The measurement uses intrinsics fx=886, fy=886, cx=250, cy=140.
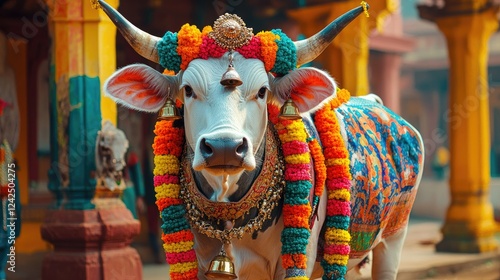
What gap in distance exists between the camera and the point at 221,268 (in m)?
4.07

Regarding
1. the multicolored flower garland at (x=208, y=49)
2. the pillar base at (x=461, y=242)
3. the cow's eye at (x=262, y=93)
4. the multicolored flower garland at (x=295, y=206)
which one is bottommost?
the pillar base at (x=461, y=242)

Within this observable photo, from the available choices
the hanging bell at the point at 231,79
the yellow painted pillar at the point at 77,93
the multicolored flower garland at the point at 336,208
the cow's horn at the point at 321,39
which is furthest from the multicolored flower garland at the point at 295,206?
the yellow painted pillar at the point at 77,93

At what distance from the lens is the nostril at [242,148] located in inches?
148

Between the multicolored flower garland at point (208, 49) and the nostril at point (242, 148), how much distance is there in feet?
1.68

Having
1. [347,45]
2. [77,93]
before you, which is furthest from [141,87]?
[347,45]

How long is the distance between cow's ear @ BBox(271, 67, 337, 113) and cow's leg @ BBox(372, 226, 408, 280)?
5.70 feet

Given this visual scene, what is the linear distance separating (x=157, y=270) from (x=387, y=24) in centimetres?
790

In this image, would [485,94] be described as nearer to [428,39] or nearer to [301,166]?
[301,166]

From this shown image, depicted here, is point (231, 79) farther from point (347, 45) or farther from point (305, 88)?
point (347, 45)

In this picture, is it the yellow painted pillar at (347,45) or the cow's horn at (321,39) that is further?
the yellow painted pillar at (347,45)

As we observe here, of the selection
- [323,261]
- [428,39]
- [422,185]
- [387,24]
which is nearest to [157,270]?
[323,261]

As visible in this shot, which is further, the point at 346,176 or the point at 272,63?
the point at 346,176

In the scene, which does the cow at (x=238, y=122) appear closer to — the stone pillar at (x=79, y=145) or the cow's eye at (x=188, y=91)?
the cow's eye at (x=188, y=91)

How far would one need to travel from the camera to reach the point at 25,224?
9.22 meters
